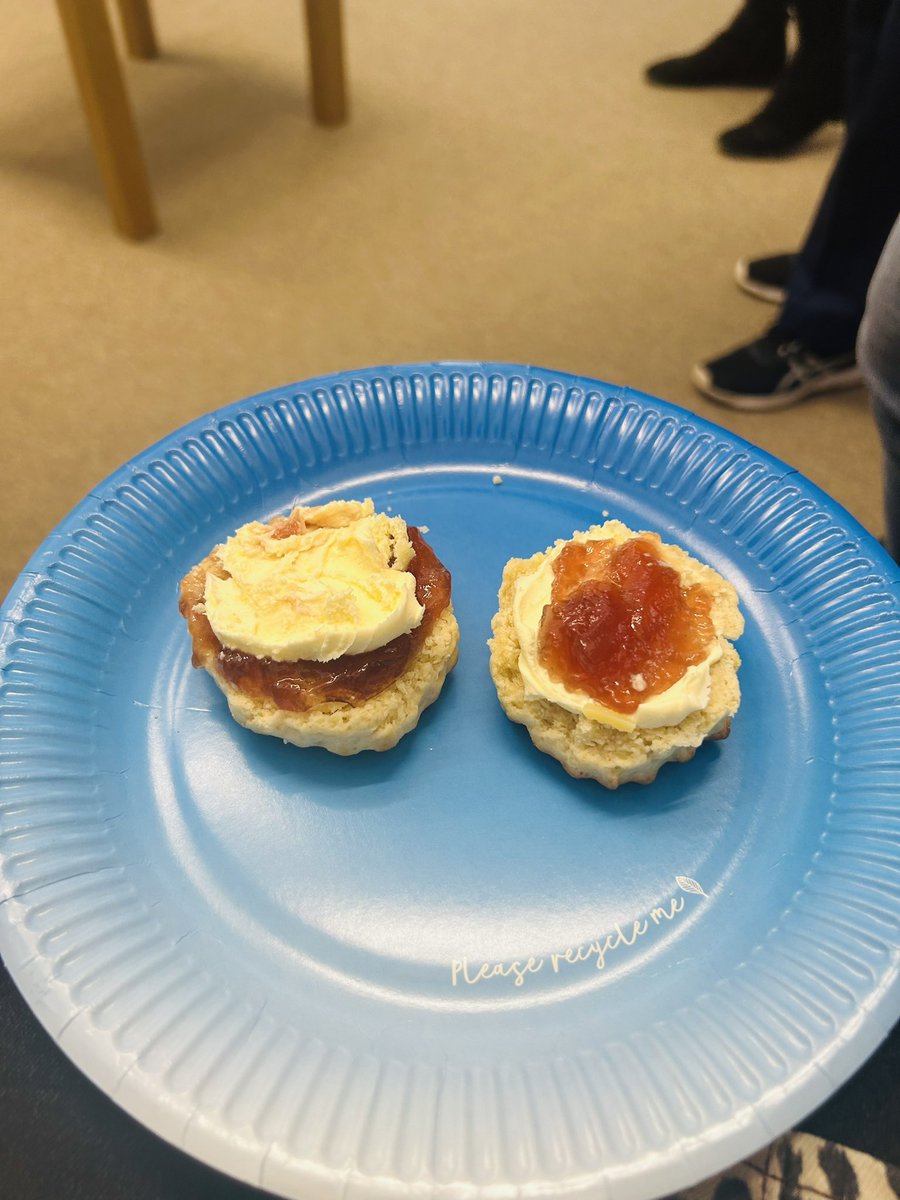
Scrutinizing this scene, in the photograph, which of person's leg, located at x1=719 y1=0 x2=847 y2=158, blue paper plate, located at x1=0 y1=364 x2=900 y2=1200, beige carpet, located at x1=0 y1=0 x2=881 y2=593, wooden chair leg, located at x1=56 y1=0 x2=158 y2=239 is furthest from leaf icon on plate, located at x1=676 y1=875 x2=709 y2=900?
person's leg, located at x1=719 y1=0 x2=847 y2=158

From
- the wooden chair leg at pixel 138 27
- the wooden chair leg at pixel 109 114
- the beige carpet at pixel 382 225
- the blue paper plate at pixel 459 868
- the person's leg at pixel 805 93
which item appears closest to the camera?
the blue paper plate at pixel 459 868

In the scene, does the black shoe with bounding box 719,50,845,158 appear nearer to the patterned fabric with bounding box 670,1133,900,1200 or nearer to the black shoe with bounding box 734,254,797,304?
the black shoe with bounding box 734,254,797,304

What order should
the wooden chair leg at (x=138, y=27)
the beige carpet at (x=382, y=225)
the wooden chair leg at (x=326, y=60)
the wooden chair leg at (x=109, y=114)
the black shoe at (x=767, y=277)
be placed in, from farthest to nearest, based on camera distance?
the wooden chair leg at (x=138, y=27)
the wooden chair leg at (x=326, y=60)
the black shoe at (x=767, y=277)
the beige carpet at (x=382, y=225)
the wooden chair leg at (x=109, y=114)

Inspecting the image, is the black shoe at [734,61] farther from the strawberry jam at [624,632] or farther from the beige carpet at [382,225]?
the strawberry jam at [624,632]

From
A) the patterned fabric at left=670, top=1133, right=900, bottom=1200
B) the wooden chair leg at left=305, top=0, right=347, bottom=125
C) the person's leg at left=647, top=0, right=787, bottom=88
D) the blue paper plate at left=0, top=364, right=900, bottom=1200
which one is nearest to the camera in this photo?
the blue paper plate at left=0, top=364, right=900, bottom=1200

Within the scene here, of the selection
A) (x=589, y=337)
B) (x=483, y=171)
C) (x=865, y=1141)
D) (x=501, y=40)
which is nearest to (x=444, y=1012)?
(x=865, y=1141)

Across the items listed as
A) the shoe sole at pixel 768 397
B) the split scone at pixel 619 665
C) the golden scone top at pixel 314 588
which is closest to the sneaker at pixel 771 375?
the shoe sole at pixel 768 397

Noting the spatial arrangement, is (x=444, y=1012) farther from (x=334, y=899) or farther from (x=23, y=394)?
(x=23, y=394)
